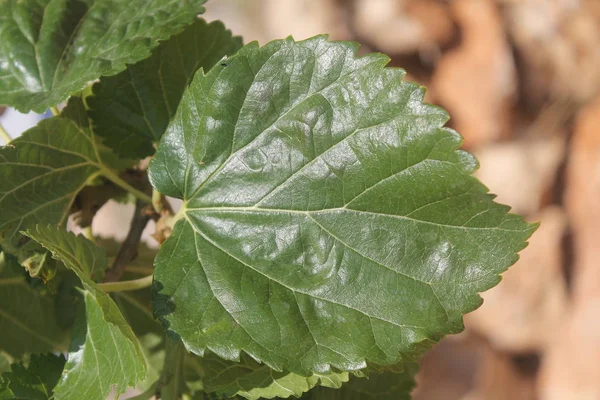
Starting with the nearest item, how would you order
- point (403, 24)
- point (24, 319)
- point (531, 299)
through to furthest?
1. point (24, 319)
2. point (403, 24)
3. point (531, 299)

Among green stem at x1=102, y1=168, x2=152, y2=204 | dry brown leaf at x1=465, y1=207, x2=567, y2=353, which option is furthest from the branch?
dry brown leaf at x1=465, y1=207, x2=567, y2=353

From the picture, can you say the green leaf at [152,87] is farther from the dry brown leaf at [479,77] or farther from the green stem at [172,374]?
the dry brown leaf at [479,77]

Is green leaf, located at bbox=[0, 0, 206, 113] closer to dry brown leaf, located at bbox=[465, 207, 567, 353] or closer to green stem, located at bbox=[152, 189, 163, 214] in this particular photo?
green stem, located at bbox=[152, 189, 163, 214]

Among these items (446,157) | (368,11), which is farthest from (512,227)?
(368,11)

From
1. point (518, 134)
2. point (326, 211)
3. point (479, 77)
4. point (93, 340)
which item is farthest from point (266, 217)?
point (518, 134)

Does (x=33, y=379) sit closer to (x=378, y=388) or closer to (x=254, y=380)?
(x=254, y=380)
